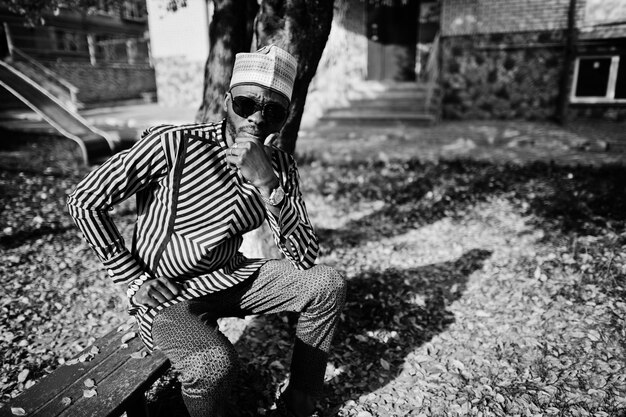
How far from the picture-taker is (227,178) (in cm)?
214

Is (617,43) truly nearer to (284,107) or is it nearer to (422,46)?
(422,46)

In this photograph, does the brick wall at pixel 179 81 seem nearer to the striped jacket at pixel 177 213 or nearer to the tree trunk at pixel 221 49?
the tree trunk at pixel 221 49

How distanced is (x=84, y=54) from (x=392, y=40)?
60.1ft

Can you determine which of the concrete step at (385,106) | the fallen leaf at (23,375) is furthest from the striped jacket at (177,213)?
the concrete step at (385,106)

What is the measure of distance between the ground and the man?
2.59ft

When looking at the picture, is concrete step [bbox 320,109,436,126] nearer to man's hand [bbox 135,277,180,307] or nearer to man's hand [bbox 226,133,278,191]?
man's hand [bbox 226,133,278,191]

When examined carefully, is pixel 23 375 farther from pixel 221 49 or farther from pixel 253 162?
pixel 221 49

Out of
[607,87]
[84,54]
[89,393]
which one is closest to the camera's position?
[89,393]

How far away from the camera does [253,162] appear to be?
1944 millimetres

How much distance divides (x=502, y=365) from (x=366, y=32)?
1289cm

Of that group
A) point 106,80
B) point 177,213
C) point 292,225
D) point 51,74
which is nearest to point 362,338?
point 292,225

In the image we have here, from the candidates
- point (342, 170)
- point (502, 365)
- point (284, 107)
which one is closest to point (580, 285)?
point (502, 365)

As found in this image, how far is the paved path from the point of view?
823 cm

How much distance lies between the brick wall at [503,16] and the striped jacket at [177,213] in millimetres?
11270
